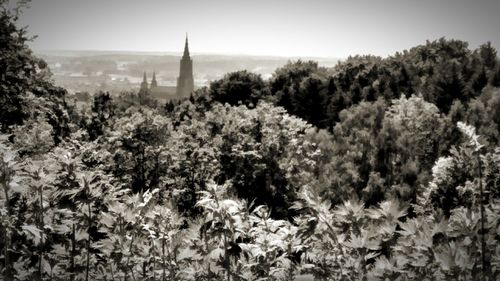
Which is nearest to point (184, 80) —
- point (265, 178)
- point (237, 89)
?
point (237, 89)

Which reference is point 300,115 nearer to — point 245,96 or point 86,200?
point 245,96

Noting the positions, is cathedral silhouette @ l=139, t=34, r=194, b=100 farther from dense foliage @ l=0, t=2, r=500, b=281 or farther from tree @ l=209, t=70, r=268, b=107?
tree @ l=209, t=70, r=268, b=107

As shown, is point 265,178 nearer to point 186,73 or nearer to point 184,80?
point 184,80

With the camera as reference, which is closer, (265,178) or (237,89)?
(265,178)

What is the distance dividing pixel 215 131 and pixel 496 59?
3145 cm

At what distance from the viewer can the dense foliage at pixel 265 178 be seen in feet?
20.8

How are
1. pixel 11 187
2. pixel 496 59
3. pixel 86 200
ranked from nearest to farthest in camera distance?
pixel 11 187
pixel 86 200
pixel 496 59

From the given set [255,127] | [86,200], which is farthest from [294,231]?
[255,127]

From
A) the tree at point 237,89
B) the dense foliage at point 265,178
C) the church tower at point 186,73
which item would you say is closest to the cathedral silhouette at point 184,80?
the church tower at point 186,73

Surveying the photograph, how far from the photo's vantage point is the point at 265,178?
77.2 ft

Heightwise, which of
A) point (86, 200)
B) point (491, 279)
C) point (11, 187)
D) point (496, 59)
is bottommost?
point (491, 279)

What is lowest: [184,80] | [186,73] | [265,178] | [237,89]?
[184,80]

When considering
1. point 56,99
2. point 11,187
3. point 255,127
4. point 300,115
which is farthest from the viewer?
point 300,115

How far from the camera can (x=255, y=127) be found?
2569 centimetres
